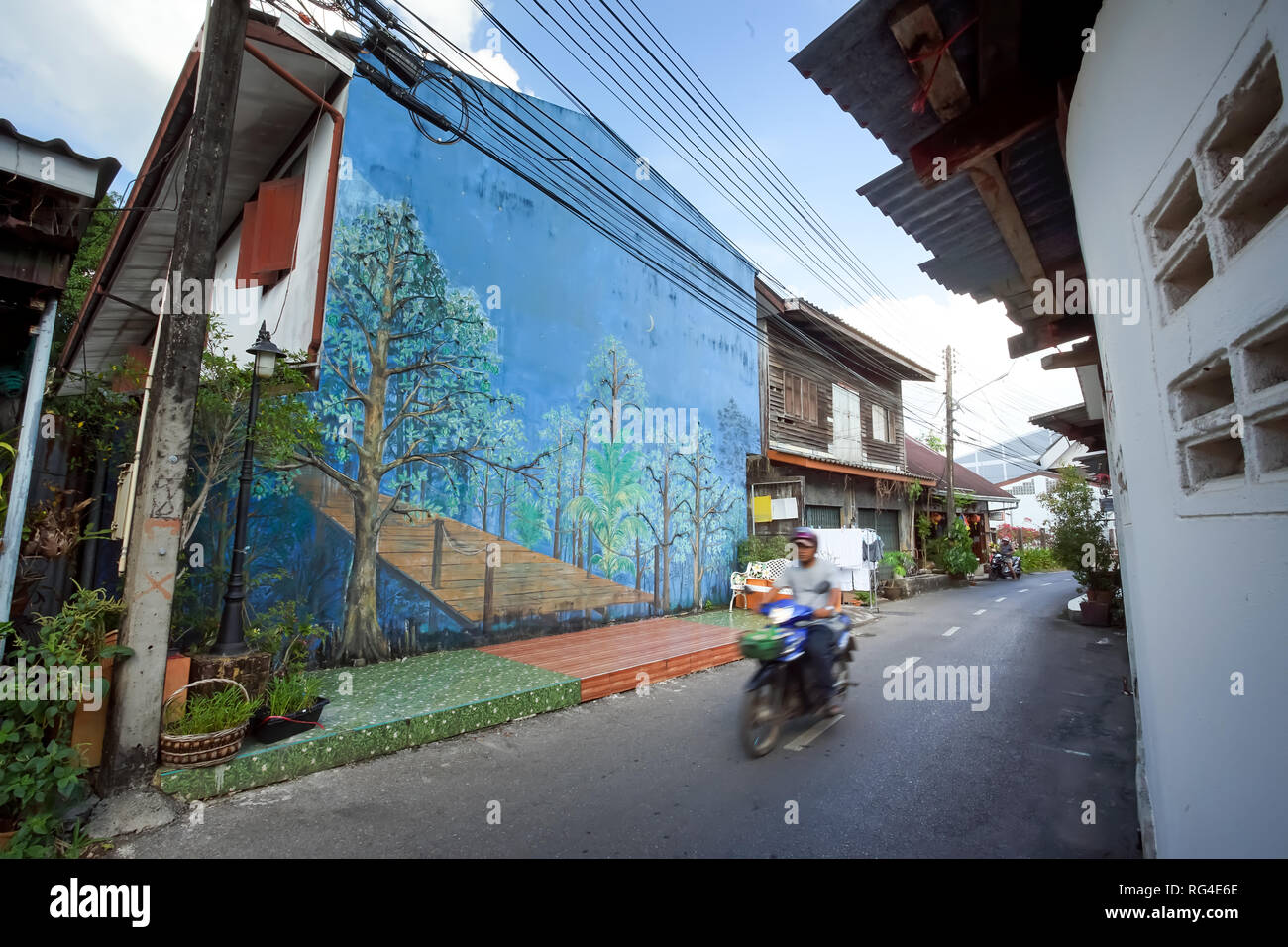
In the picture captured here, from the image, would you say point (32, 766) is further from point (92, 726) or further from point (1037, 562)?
point (1037, 562)

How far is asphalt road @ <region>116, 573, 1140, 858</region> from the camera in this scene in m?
3.07

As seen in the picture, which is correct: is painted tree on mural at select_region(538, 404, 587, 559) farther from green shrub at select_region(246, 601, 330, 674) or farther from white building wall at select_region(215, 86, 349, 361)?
white building wall at select_region(215, 86, 349, 361)

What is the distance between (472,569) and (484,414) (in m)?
2.09

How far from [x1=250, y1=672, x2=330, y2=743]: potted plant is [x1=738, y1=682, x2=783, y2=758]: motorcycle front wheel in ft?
10.5

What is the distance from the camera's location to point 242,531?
4379 mm

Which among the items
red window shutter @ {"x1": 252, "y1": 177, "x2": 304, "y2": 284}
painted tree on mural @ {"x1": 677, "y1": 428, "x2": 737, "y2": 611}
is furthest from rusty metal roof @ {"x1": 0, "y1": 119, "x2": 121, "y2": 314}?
painted tree on mural @ {"x1": 677, "y1": 428, "x2": 737, "y2": 611}

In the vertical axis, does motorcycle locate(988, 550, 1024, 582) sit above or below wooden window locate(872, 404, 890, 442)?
below

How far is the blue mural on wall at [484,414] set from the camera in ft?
21.6

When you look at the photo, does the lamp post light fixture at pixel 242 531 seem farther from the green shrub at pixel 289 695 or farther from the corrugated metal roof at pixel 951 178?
the corrugated metal roof at pixel 951 178
